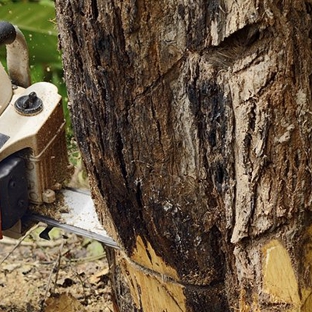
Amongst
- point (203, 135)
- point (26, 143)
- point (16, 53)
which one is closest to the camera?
point (203, 135)

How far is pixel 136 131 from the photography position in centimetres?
159

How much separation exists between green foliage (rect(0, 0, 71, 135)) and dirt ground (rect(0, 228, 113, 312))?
599 mm

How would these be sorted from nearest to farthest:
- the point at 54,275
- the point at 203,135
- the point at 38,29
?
1. the point at 203,135
2. the point at 54,275
3. the point at 38,29

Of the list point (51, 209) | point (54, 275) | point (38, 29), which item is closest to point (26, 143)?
point (51, 209)

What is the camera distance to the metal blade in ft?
6.70

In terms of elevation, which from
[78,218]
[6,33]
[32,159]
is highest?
[6,33]

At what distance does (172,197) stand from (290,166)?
0.96ft

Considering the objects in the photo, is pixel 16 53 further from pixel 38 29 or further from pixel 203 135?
pixel 38 29

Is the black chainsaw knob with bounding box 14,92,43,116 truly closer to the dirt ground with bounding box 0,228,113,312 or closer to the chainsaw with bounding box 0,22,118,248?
the chainsaw with bounding box 0,22,118,248

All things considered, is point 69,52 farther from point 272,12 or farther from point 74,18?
point 272,12

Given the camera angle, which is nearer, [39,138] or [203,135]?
[203,135]

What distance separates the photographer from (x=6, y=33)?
194 centimetres

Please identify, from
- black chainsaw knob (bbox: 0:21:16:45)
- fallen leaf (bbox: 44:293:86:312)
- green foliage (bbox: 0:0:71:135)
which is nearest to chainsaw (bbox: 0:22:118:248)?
black chainsaw knob (bbox: 0:21:16:45)

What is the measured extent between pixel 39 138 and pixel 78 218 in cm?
27
